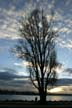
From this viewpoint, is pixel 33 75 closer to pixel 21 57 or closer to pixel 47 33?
pixel 21 57

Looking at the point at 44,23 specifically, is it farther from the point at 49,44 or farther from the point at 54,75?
the point at 54,75

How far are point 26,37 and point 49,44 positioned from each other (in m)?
3.91

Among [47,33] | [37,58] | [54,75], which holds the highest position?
[47,33]

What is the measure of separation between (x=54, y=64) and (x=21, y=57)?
5.61 meters

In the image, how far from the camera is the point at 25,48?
54.7 metres

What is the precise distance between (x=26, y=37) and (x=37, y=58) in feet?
13.3

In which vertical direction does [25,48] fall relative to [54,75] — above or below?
above

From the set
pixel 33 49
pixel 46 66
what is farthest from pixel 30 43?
pixel 46 66

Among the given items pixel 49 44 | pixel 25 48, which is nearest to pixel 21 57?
pixel 25 48

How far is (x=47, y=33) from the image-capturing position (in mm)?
54281

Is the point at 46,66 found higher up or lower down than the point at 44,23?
lower down

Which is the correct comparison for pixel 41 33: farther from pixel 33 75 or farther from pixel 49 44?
pixel 33 75

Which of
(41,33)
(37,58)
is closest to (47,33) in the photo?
(41,33)

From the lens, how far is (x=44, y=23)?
55.0 m
